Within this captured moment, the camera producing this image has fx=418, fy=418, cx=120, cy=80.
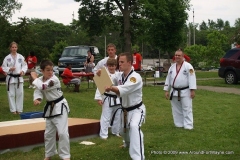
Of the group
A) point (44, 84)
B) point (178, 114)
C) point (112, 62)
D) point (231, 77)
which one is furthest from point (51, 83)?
point (231, 77)

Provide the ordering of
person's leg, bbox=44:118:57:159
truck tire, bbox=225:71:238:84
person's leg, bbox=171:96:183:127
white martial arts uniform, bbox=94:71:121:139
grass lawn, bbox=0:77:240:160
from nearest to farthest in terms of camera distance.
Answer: person's leg, bbox=44:118:57:159 < grass lawn, bbox=0:77:240:160 < white martial arts uniform, bbox=94:71:121:139 < person's leg, bbox=171:96:183:127 < truck tire, bbox=225:71:238:84

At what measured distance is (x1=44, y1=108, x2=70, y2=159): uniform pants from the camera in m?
6.27

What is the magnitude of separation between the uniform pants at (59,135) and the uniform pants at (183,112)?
3439 millimetres

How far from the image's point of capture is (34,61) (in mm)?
18094

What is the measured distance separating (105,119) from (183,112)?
1.92 meters

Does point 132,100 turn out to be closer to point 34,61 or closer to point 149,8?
point 34,61

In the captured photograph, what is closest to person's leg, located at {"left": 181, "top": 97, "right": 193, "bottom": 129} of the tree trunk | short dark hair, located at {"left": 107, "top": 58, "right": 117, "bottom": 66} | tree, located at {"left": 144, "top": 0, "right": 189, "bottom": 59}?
short dark hair, located at {"left": 107, "top": 58, "right": 117, "bottom": 66}

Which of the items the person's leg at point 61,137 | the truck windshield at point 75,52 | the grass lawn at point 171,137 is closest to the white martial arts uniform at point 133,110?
the grass lawn at point 171,137

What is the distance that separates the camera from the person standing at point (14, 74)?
11.0 m

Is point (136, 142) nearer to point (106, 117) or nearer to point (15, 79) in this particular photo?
point (106, 117)

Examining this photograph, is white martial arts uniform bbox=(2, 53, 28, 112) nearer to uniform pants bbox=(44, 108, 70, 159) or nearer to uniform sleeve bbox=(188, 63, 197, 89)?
uniform sleeve bbox=(188, 63, 197, 89)

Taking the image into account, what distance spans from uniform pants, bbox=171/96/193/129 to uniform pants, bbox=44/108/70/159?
3.44 metres

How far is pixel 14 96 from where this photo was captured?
11391 millimetres

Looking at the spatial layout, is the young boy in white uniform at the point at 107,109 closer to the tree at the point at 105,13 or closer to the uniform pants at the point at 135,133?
the uniform pants at the point at 135,133
